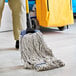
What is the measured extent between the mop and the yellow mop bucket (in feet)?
3.23

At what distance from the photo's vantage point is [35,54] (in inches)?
59.0

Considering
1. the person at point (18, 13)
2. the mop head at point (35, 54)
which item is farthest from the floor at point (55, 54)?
the person at point (18, 13)

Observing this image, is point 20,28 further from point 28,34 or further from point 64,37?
point 64,37

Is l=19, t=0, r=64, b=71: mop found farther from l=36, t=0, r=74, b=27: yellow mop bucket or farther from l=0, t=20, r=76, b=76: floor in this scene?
l=36, t=0, r=74, b=27: yellow mop bucket

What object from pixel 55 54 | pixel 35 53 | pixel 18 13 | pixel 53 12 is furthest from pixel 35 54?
pixel 53 12

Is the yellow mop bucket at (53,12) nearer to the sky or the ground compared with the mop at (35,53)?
nearer to the sky

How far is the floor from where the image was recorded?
131 centimetres

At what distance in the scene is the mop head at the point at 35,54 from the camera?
1384 millimetres

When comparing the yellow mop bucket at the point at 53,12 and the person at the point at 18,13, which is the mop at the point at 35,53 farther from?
the yellow mop bucket at the point at 53,12

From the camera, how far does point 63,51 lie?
5.90ft

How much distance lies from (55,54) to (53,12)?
0.92 m

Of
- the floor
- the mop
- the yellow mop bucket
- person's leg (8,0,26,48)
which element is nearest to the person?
person's leg (8,0,26,48)

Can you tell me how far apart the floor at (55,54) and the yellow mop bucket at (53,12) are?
0.72 feet

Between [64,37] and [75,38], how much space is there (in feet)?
0.44
